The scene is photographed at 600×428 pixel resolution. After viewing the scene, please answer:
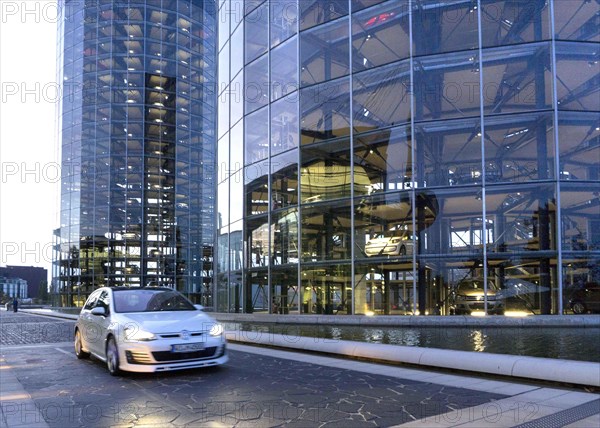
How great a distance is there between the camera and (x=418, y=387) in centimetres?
746

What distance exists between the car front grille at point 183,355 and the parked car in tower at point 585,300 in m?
13.4

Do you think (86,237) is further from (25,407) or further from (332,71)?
(25,407)

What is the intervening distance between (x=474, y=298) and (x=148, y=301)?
39.9 ft

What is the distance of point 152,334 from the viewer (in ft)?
27.4

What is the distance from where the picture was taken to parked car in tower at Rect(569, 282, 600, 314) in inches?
696

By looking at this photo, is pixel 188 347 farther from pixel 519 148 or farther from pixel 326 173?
pixel 519 148

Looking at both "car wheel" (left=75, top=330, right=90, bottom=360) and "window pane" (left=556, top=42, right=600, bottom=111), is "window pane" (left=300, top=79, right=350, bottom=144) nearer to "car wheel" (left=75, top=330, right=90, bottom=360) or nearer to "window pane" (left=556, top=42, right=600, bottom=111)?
"window pane" (left=556, top=42, right=600, bottom=111)

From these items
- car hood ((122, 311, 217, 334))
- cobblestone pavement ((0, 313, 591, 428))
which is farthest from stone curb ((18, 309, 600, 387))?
car hood ((122, 311, 217, 334))

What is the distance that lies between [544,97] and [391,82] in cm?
541

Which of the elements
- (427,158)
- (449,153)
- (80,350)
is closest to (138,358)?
(80,350)

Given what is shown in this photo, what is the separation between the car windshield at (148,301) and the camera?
9.47 meters

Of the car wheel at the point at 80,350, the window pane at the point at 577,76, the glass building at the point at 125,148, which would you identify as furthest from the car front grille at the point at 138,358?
the glass building at the point at 125,148

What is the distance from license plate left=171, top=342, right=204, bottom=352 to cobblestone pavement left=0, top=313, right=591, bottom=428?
1.35 feet

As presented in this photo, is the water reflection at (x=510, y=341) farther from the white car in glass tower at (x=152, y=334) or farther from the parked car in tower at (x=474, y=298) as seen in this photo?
the white car in glass tower at (x=152, y=334)
